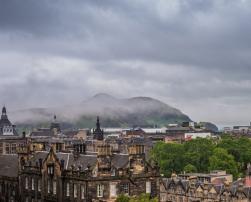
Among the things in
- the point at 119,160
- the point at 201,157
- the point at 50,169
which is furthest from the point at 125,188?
the point at 201,157

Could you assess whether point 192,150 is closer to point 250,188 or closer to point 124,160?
point 250,188

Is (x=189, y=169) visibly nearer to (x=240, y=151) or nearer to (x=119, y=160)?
(x=240, y=151)

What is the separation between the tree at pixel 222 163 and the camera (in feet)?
553

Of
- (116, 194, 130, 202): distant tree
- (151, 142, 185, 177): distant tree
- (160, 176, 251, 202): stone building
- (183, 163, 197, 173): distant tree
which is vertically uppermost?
(151, 142, 185, 177): distant tree

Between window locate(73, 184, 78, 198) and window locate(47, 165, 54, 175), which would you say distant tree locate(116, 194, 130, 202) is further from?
window locate(47, 165, 54, 175)

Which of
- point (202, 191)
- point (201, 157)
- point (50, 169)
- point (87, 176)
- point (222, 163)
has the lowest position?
point (202, 191)

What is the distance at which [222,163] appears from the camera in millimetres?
168500

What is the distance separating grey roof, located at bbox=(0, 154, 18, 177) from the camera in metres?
111

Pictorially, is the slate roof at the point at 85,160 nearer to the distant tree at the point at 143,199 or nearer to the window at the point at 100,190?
the window at the point at 100,190

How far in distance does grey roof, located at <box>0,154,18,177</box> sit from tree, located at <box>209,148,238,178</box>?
69.2m

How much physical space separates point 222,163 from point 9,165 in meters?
72.2

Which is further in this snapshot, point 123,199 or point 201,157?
point 201,157

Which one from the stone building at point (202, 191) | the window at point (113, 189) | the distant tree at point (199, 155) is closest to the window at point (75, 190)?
the window at point (113, 189)

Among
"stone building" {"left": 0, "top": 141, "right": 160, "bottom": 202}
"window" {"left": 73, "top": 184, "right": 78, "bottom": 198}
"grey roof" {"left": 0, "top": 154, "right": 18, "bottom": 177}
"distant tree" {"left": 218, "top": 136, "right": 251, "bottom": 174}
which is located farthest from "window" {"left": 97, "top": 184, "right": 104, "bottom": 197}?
"distant tree" {"left": 218, "top": 136, "right": 251, "bottom": 174}
